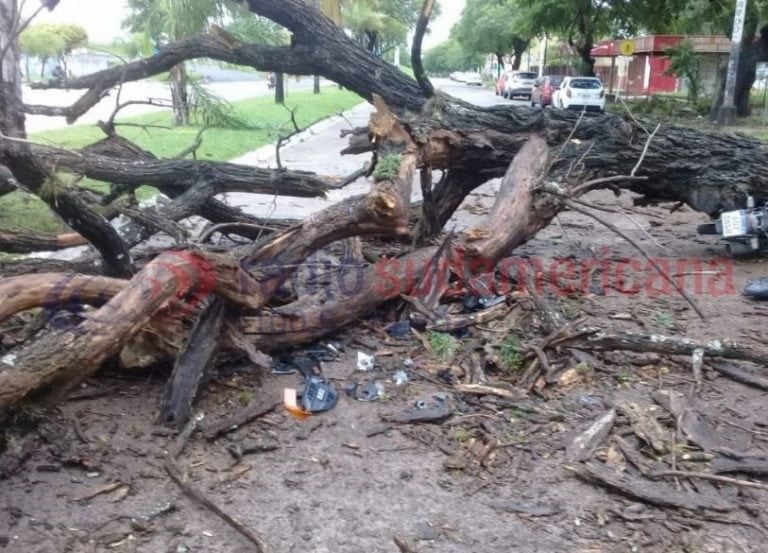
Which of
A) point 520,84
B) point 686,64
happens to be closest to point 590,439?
point 686,64

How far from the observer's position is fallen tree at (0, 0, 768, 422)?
3.83 metres

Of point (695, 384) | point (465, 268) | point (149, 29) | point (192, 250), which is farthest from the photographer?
point (149, 29)

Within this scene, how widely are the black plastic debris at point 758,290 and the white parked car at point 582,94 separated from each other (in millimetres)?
22987

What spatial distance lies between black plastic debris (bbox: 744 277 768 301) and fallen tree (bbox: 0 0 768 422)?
128 centimetres

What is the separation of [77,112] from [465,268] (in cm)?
371

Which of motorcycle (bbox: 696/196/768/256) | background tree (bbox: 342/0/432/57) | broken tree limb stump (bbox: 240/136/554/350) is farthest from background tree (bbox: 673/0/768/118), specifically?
broken tree limb stump (bbox: 240/136/554/350)

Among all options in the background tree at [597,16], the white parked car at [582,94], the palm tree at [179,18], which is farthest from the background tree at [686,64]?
the palm tree at [179,18]

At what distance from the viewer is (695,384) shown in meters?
4.78

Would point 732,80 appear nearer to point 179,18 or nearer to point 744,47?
point 744,47

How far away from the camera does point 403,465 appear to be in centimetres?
399

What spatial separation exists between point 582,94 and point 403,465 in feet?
89.3

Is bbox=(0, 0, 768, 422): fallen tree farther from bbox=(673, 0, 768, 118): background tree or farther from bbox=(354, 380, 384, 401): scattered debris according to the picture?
bbox=(673, 0, 768, 118): background tree

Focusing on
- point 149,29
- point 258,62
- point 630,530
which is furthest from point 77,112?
point 149,29

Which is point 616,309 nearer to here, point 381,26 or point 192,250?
point 192,250
